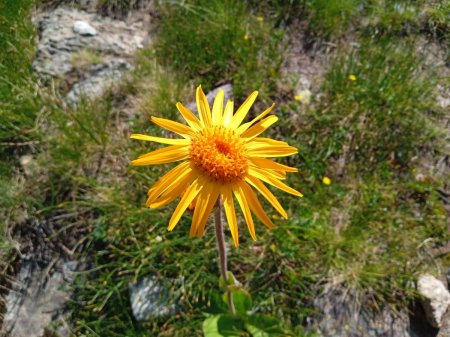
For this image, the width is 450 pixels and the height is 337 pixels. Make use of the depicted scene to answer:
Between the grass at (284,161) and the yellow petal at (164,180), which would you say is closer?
the yellow petal at (164,180)

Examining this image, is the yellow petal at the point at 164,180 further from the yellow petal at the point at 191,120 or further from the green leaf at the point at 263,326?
the green leaf at the point at 263,326

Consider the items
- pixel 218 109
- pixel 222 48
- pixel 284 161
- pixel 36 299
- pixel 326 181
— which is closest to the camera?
pixel 218 109

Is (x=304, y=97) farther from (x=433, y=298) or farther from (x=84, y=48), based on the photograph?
(x=84, y=48)

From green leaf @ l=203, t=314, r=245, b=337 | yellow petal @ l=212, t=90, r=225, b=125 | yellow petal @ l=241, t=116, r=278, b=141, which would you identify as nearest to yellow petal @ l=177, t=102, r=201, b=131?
yellow petal @ l=212, t=90, r=225, b=125

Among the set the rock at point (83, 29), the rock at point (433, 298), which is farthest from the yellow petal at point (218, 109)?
the rock at point (83, 29)

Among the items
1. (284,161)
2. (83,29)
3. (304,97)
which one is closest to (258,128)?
(284,161)

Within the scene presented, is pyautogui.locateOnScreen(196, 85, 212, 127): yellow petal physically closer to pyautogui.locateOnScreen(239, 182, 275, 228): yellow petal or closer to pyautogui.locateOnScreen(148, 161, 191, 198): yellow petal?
pyautogui.locateOnScreen(148, 161, 191, 198): yellow petal
